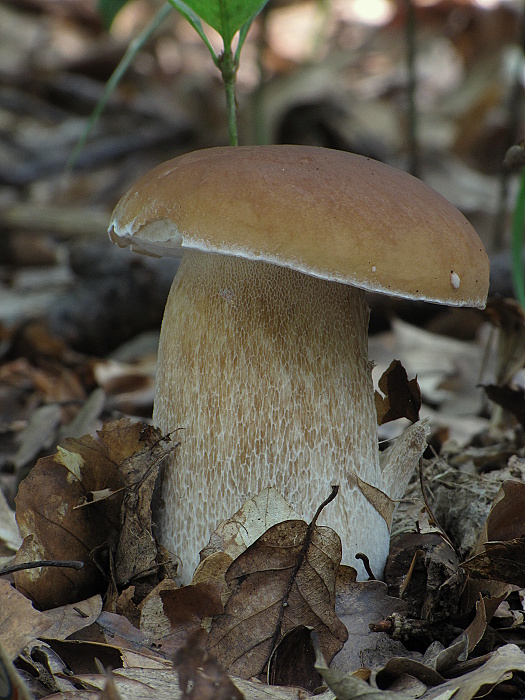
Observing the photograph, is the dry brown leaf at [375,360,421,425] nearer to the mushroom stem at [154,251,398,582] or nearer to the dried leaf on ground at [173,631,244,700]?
the mushroom stem at [154,251,398,582]

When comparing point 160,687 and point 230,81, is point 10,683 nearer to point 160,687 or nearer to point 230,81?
point 160,687

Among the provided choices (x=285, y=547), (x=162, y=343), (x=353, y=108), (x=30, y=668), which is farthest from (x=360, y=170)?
(x=353, y=108)

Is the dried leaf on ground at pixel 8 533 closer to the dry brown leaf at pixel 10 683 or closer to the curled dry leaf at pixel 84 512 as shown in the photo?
the curled dry leaf at pixel 84 512

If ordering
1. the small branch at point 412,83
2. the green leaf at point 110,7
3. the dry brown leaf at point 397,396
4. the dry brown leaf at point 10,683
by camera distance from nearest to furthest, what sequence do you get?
the dry brown leaf at point 10,683
the dry brown leaf at point 397,396
the green leaf at point 110,7
the small branch at point 412,83

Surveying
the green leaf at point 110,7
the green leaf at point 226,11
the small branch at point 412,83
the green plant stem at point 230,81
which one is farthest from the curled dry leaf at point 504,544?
the small branch at point 412,83

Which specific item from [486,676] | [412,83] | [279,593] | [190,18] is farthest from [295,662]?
[412,83]

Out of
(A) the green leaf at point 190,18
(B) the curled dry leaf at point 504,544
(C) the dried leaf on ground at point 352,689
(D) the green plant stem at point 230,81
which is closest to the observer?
(C) the dried leaf on ground at point 352,689
